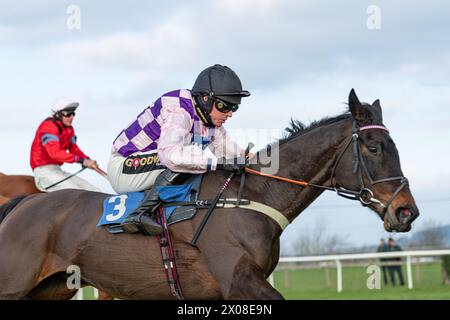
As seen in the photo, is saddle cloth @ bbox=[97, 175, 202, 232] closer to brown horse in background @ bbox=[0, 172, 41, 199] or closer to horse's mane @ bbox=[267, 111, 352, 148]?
horse's mane @ bbox=[267, 111, 352, 148]

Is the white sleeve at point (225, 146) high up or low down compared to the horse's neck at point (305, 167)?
up

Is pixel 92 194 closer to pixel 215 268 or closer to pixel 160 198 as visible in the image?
pixel 160 198

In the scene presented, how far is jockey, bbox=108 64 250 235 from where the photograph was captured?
5609mm

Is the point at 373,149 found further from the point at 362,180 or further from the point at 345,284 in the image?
the point at 345,284

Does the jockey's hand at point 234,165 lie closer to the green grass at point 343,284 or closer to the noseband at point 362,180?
the noseband at point 362,180

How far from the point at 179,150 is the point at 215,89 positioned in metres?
0.60

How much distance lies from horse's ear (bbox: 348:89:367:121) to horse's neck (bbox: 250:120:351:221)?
0.11 meters

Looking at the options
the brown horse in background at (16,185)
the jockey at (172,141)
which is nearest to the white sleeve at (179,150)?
the jockey at (172,141)

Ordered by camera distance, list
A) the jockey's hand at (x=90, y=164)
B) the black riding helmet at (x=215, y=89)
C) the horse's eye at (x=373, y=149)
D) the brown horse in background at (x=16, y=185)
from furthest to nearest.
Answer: the brown horse in background at (x=16, y=185) < the jockey's hand at (x=90, y=164) < the black riding helmet at (x=215, y=89) < the horse's eye at (x=373, y=149)

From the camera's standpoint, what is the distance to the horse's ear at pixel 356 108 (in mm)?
5516

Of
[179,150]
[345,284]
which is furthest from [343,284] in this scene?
[179,150]

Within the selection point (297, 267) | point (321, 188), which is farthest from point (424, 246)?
point (321, 188)

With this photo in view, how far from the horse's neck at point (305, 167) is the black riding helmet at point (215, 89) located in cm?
62

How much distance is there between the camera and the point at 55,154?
376 inches
